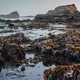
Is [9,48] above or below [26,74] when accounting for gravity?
above

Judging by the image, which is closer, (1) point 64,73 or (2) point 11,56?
(1) point 64,73

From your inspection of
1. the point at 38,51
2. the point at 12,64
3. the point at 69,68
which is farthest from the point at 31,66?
the point at 69,68

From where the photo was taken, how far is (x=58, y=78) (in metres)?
12.8

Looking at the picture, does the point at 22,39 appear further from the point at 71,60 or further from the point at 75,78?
the point at 75,78

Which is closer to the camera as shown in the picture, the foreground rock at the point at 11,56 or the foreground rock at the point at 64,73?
the foreground rock at the point at 64,73

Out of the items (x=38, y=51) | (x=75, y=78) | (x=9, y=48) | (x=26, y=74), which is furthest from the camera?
(x=38, y=51)

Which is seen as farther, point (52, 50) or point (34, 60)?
point (52, 50)

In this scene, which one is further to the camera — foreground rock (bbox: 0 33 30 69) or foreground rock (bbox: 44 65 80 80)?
foreground rock (bbox: 0 33 30 69)

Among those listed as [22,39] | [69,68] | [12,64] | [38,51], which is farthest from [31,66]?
[22,39]

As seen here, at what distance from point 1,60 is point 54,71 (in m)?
7.74

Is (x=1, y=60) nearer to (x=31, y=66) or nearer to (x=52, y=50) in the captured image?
(x=31, y=66)

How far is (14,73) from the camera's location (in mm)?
18156

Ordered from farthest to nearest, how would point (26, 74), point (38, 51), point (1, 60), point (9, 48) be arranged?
point (38, 51) → point (9, 48) → point (1, 60) → point (26, 74)

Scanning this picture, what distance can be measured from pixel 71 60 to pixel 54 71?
7913mm
